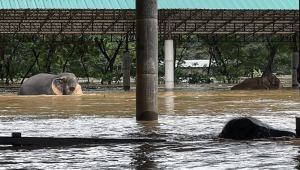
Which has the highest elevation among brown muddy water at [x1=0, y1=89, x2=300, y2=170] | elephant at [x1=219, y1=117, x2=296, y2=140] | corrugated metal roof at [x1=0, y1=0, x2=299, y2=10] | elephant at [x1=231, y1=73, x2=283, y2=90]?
corrugated metal roof at [x1=0, y1=0, x2=299, y2=10]

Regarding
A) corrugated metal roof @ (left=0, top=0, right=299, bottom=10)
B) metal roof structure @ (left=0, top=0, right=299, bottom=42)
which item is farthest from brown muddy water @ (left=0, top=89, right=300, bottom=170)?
metal roof structure @ (left=0, top=0, right=299, bottom=42)

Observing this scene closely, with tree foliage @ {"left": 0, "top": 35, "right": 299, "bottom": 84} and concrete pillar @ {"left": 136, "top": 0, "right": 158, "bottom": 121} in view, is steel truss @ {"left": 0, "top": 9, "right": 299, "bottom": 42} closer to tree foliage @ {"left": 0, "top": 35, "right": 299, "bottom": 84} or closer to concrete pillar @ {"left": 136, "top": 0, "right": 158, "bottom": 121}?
tree foliage @ {"left": 0, "top": 35, "right": 299, "bottom": 84}

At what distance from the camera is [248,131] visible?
603 inches

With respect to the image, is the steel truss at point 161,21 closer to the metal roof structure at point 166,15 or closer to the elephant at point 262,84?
the metal roof structure at point 166,15

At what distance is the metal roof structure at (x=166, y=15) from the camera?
49656 millimetres

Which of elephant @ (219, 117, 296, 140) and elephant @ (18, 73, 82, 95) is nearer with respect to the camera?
elephant @ (219, 117, 296, 140)

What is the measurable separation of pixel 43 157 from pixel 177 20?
1829 inches

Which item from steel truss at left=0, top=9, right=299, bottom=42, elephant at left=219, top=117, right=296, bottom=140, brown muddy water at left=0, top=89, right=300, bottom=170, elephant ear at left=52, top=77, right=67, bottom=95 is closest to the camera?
brown muddy water at left=0, top=89, right=300, bottom=170

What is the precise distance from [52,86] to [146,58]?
2385 cm

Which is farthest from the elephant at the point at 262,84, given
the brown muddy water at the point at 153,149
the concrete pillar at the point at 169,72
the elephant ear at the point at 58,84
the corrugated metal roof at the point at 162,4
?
the brown muddy water at the point at 153,149

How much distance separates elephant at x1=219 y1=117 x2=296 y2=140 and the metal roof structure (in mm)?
34108

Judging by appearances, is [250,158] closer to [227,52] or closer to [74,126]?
[74,126]

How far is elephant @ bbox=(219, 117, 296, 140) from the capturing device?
50.2 feet

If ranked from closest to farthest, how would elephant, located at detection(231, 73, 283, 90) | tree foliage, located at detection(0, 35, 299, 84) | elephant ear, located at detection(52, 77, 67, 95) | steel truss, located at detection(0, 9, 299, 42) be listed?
elephant ear, located at detection(52, 77, 67, 95), steel truss, located at detection(0, 9, 299, 42), elephant, located at detection(231, 73, 283, 90), tree foliage, located at detection(0, 35, 299, 84)
